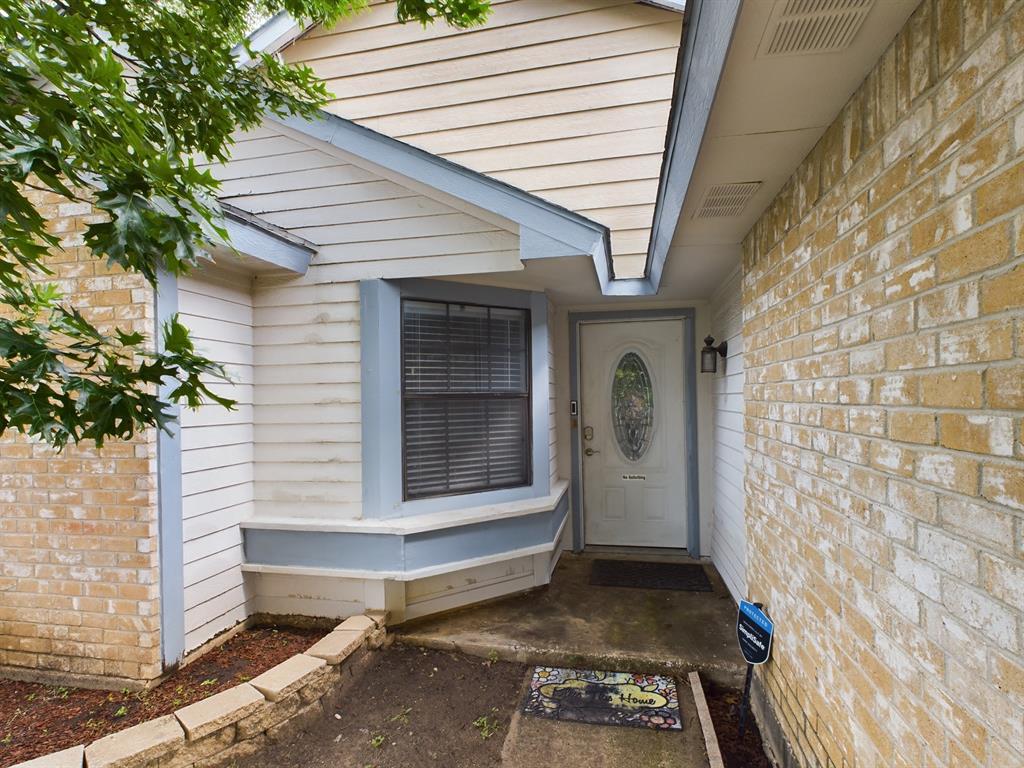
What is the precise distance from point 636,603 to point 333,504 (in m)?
2.19

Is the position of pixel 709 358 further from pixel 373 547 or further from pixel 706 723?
pixel 373 547

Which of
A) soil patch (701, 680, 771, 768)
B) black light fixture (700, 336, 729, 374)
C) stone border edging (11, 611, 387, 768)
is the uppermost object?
black light fixture (700, 336, 729, 374)

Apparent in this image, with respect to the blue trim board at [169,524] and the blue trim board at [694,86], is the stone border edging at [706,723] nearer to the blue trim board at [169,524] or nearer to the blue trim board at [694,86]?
the blue trim board at [694,86]

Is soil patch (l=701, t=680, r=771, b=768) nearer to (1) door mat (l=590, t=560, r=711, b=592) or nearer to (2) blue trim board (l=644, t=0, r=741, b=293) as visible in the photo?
(1) door mat (l=590, t=560, r=711, b=592)

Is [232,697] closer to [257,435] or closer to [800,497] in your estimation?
[257,435]

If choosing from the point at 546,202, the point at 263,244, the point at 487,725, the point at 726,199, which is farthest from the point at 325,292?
the point at 487,725

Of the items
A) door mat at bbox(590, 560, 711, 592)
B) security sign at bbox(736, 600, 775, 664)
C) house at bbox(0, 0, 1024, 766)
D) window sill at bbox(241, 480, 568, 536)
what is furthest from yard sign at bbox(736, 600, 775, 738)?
window sill at bbox(241, 480, 568, 536)

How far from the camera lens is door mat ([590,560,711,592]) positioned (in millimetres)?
3686

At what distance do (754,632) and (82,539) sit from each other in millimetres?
3501

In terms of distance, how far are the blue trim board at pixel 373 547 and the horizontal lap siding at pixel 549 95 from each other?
2431 millimetres

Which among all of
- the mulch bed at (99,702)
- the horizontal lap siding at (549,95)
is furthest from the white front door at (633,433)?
the mulch bed at (99,702)

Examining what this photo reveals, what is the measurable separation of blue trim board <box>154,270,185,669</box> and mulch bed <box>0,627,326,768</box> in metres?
0.17

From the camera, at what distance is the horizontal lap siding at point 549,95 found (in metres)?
3.71

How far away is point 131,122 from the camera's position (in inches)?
50.4
